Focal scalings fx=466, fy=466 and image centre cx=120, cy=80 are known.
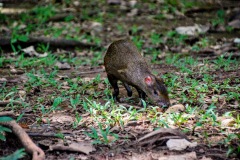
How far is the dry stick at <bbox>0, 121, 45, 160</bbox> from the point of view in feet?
11.6

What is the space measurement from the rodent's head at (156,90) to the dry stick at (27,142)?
1714 millimetres

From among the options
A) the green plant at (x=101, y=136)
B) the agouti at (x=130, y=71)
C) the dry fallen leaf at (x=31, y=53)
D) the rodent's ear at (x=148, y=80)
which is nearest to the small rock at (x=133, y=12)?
the dry fallen leaf at (x=31, y=53)

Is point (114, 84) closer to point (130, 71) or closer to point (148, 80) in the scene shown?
point (130, 71)

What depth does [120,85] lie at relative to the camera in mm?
6590

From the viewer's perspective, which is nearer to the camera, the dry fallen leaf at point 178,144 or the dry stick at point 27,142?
the dry stick at point 27,142

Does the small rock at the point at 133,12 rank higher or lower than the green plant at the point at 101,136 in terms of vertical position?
lower

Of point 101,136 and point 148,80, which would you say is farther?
point 148,80

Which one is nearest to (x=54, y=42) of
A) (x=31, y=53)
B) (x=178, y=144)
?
(x=31, y=53)

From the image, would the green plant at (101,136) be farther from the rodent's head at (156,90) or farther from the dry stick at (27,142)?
the rodent's head at (156,90)

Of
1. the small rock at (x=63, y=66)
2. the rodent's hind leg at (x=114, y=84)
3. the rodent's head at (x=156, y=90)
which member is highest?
the rodent's head at (x=156, y=90)

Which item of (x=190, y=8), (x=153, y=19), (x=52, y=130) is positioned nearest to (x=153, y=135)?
(x=52, y=130)

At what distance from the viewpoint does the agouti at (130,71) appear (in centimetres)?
548

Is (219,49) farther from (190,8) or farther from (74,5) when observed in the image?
(74,5)

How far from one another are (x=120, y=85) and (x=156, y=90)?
1338mm
